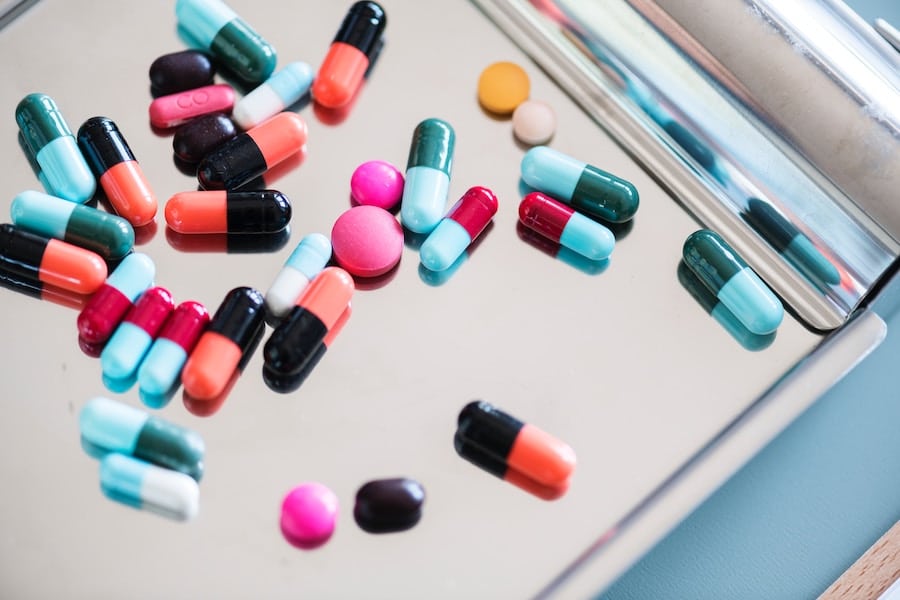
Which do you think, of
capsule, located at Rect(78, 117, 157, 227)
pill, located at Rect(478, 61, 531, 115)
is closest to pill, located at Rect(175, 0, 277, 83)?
capsule, located at Rect(78, 117, 157, 227)

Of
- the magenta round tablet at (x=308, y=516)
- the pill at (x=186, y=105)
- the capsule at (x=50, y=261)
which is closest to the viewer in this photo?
the magenta round tablet at (x=308, y=516)

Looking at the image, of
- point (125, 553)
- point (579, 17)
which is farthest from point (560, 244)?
point (125, 553)

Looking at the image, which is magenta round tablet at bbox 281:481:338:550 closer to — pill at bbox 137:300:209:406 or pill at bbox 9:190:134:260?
pill at bbox 137:300:209:406

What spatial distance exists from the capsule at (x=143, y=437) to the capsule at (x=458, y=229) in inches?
14.6

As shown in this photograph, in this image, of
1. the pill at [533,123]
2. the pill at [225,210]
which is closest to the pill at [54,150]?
the pill at [225,210]

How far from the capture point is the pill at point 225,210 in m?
1.21

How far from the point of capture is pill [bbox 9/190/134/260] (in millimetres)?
1191

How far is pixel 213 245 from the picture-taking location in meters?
1.24

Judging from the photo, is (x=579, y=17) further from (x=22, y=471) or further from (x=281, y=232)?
(x=22, y=471)

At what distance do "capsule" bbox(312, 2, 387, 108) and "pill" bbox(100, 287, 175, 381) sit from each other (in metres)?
0.37

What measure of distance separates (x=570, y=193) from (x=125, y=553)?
710 mm

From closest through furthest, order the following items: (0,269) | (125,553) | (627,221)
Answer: (125,553)
(0,269)
(627,221)

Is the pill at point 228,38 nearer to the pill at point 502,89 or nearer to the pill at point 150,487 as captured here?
the pill at point 502,89

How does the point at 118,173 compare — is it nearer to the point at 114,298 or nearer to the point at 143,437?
the point at 114,298
